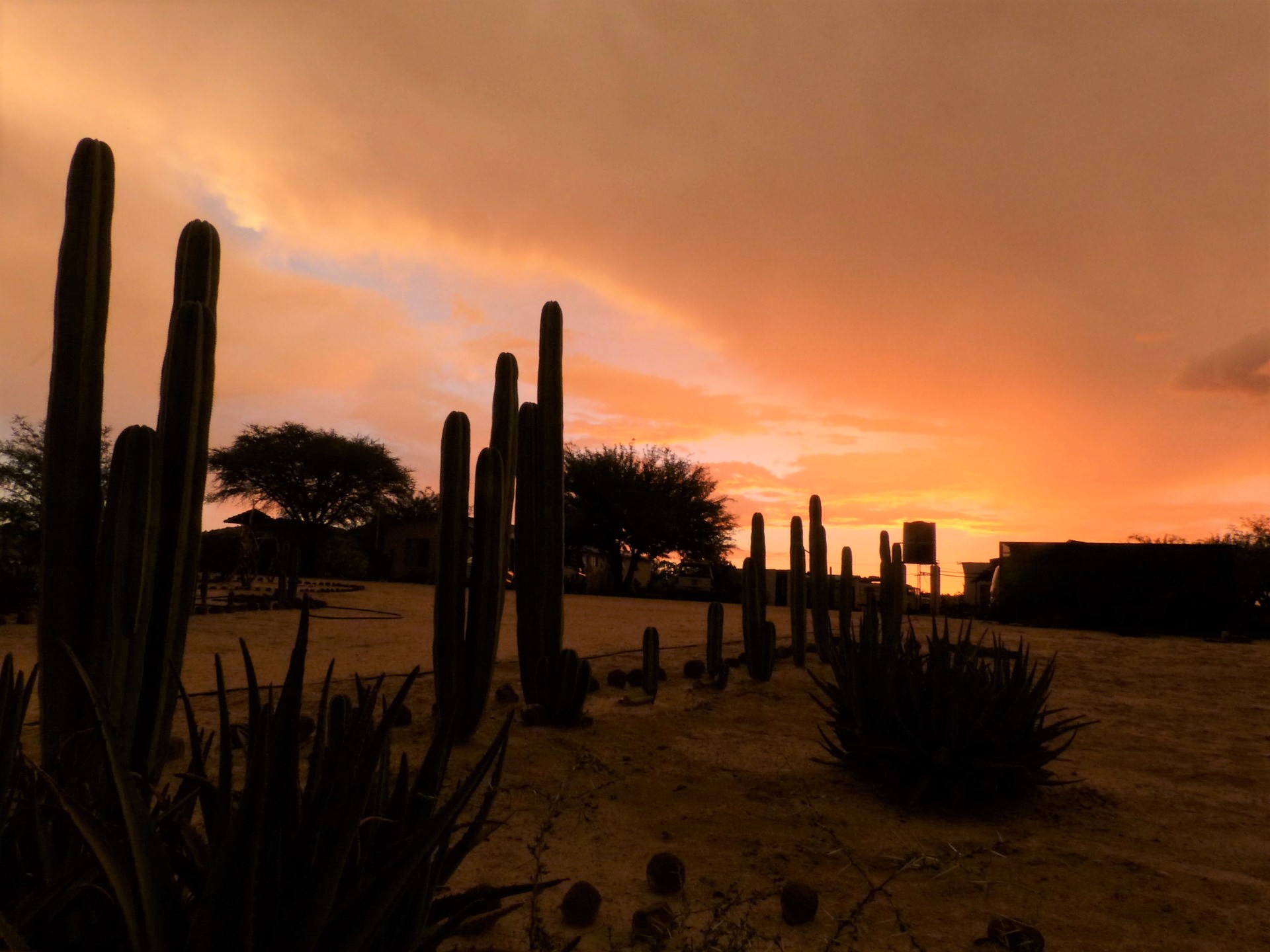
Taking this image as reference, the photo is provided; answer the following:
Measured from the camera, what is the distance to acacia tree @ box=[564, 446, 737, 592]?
27.6m

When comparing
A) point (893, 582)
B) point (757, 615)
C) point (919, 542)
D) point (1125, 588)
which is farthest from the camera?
point (1125, 588)

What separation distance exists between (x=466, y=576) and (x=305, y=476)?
3196cm

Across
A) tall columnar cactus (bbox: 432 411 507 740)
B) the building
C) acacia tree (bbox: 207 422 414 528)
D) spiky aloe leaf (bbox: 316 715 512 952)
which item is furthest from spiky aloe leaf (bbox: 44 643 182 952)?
acacia tree (bbox: 207 422 414 528)

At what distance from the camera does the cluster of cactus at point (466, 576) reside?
402 cm

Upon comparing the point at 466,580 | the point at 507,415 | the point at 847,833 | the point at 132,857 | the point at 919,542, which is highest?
the point at 507,415

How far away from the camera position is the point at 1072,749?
4652 mm

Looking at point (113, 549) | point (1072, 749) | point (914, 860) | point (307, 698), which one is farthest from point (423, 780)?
point (1072, 749)

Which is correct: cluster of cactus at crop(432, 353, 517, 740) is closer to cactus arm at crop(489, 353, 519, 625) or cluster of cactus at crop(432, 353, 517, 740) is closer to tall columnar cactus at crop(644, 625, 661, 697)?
cactus arm at crop(489, 353, 519, 625)

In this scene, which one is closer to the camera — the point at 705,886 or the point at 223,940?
the point at 223,940

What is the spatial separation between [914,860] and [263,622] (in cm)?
913

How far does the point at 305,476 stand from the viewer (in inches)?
1313

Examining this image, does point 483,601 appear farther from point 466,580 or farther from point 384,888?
point 384,888

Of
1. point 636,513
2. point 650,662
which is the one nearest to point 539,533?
point 650,662

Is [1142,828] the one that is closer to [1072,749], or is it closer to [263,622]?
[1072,749]
